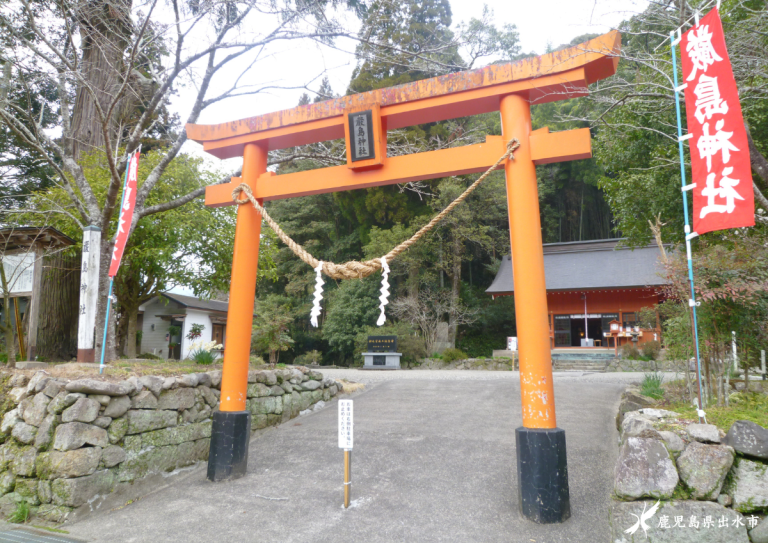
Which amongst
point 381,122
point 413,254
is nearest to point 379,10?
point 381,122

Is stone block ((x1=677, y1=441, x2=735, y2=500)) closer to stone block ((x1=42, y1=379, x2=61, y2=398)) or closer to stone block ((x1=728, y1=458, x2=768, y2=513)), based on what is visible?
stone block ((x1=728, y1=458, x2=768, y2=513))

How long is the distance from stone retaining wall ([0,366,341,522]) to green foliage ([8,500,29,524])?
4 cm

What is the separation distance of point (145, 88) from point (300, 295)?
1524 centimetres

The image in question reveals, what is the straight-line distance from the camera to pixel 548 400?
Answer: 3.62m

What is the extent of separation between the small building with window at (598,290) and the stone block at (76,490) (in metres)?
16.0

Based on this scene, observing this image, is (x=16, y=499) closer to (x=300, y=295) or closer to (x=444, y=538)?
(x=444, y=538)

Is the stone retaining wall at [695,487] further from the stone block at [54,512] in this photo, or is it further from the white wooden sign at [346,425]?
the stone block at [54,512]

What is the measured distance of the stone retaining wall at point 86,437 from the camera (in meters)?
3.99

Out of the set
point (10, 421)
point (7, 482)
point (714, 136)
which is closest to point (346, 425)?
point (7, 482)

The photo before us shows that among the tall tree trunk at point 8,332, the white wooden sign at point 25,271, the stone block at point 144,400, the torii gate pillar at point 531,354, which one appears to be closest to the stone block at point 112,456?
the stone block at point 144,400

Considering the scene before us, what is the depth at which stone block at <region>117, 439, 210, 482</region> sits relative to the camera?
4362 millimetres

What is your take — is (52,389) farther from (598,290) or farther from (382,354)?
(598,290)

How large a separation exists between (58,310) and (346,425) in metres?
7.05

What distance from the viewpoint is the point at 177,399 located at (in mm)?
4973
